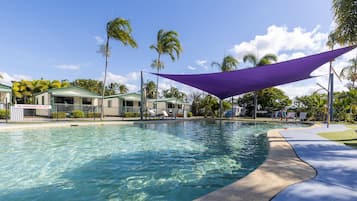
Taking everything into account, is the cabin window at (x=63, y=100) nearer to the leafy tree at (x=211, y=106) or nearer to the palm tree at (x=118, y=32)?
the palm tree at (x=118, y=32)

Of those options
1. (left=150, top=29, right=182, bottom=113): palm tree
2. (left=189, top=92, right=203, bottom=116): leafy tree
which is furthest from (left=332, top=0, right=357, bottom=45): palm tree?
(left=189, top=92, right=203, bottom=116): leafy tree

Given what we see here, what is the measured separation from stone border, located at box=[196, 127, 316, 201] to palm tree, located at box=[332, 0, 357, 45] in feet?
20.2

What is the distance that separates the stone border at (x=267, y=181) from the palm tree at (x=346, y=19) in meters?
6.16

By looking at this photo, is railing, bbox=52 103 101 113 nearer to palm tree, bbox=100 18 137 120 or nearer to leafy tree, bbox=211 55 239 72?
palm tree, bbox=100 18 137 120

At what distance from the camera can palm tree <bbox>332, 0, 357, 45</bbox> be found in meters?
6.55

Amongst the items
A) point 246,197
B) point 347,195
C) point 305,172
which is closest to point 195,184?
point 246,197

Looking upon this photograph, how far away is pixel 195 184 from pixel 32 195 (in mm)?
2570

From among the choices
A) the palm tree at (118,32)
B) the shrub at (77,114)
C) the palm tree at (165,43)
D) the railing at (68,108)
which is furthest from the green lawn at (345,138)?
the railing at (68,108)

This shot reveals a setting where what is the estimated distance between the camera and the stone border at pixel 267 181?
84.4 inches

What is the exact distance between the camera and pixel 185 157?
5145 millimetres

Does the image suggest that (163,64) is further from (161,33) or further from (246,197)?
(246,197)

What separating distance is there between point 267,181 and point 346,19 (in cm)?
751

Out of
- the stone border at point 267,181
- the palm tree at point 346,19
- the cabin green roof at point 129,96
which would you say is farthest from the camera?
the cabin green roof at point 129,96

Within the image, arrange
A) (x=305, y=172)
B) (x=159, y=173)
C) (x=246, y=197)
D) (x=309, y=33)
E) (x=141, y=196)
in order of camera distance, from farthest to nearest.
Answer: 1. (x=309, y=33)
2. (x=159, y=173)
3. (x=305, y=172)
4. (x=141, y=196)
5. (x=246, y=197)
